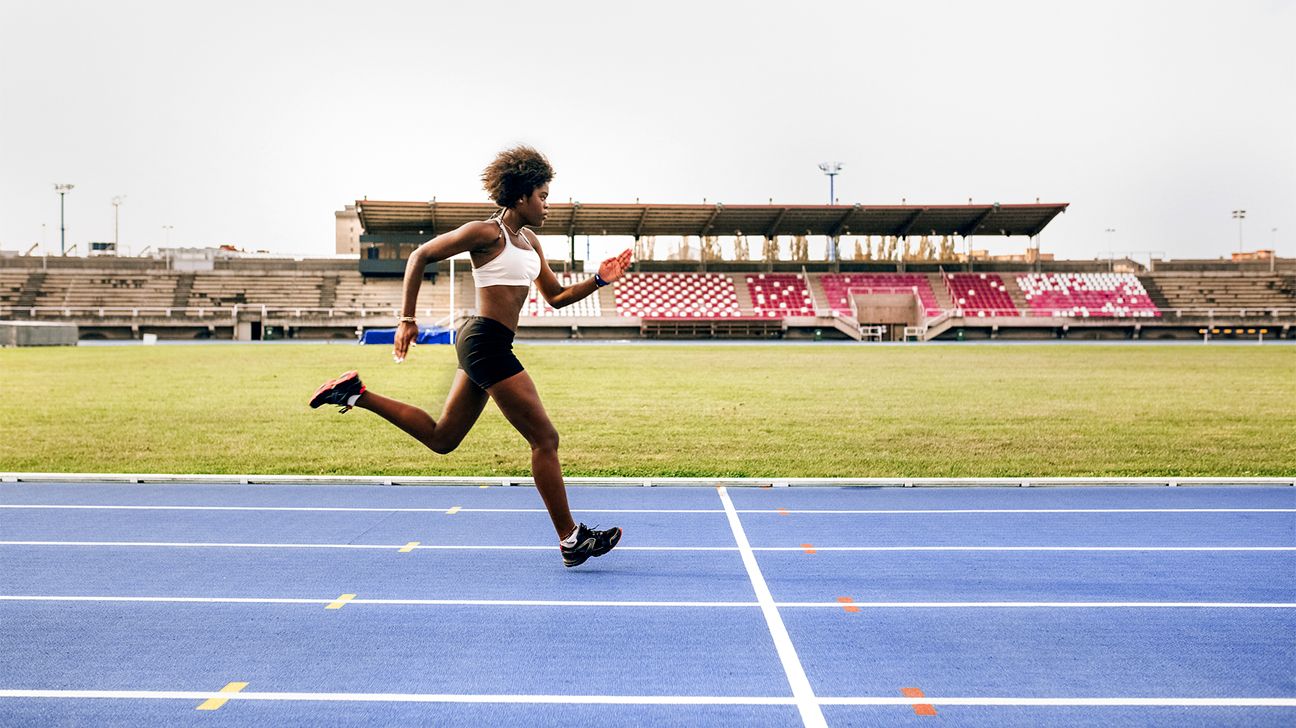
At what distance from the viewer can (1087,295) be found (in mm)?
61906

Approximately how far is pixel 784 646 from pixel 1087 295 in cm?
6424

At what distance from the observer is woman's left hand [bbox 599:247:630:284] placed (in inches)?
218

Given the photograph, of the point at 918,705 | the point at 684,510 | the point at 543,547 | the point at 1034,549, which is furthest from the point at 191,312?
the point at 918,705

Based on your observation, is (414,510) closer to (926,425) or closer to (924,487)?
(924,487)

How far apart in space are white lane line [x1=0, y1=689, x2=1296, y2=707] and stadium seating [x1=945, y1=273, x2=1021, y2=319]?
187 feet

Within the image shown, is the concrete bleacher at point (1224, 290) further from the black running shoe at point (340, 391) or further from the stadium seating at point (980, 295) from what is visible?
the black running shoe at point (340, 391)

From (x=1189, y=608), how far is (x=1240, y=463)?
6.15 metres

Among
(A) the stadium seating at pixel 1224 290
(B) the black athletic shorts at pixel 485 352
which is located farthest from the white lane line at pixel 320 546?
(A) the stadium seating at pixel 1224 290

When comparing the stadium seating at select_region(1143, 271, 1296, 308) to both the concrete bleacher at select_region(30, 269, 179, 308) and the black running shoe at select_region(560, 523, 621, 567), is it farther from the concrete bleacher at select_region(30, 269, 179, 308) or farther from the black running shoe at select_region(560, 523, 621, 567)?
the black running shoe at select_region(560, 523, 621, 567)

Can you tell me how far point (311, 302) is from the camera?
59.1 metres

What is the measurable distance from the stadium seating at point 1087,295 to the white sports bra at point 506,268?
58.7 meters

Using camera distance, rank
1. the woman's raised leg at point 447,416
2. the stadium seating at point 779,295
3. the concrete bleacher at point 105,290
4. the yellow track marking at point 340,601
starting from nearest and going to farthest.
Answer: the yellow track marking at point 340,601, the woman's raised leg at point 447,416, the concrete bleacher at point 105,290, the stadium seating at point 779,295

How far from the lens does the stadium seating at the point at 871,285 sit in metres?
60.2

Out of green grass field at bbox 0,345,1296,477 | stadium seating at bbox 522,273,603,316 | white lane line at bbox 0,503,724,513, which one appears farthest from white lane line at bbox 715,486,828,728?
stadium seating at bbox 522,273,603,316
